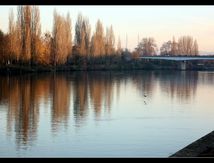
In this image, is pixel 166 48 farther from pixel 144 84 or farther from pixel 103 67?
pixel 144 84

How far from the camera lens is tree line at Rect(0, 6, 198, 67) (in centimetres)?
3127

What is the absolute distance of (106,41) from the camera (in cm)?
4847

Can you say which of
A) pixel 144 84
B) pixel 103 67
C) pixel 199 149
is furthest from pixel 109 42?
pixel 199 149

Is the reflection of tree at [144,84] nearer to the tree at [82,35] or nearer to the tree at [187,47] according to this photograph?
the tree at [82,35]

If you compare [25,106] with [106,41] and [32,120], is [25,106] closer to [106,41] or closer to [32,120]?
[32,120]

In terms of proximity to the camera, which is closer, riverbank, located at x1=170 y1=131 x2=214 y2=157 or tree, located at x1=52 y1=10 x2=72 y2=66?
riverbank, located at x1=170 y1=131 x2=214 y2=157

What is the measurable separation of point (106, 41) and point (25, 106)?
36682 millimetres

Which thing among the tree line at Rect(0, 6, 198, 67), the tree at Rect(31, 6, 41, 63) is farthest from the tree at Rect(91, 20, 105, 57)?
the tree at Rect(31, 6, 41, 63)

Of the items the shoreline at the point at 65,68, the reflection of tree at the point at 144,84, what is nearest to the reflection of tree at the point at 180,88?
the reflection of tree at the point at 144,84

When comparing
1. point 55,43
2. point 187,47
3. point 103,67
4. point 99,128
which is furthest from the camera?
point 187,47

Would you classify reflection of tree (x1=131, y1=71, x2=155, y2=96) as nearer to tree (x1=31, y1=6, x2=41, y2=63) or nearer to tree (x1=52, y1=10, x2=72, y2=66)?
tree (x1=31, y1=6, x2=41, y2=63)

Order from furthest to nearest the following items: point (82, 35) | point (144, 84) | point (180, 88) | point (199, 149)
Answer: point (82, 35), point (144, 84), point (180, 88), point (199, 149)

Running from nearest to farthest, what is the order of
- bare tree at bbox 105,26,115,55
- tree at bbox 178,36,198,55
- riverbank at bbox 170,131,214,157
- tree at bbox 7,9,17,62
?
riverbank at bbox 170,131,214,157 → tree at bbox 7,9,17,62 → bare tree at bbox 105,26,115,55 → tree at bbox 178,36,198,55

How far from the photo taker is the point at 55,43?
37.0 metres
